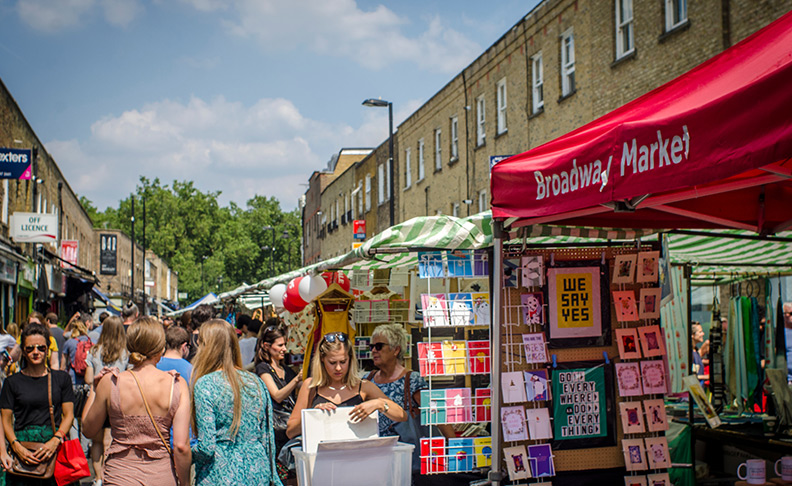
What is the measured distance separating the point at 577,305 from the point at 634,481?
4.77 feet

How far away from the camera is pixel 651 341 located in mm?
6387

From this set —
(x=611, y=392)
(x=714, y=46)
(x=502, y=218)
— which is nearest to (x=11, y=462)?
(x=502, y=218)

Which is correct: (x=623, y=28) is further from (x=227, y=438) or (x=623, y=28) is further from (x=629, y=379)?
(x=227, y=438)

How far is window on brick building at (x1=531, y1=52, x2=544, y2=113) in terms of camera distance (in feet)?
72.1

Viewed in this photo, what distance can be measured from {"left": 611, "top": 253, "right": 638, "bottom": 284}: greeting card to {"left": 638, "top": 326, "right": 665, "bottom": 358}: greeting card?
41 centimetres

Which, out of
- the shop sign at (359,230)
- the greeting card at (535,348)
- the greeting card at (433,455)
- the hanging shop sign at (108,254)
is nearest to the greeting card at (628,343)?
the greeting card at (535,348)

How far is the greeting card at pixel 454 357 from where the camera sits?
630cm

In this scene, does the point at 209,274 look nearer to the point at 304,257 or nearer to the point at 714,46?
the point at 304,257

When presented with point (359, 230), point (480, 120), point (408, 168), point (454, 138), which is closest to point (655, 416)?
point (480, 120)

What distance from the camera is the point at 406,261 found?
9336 millimetres

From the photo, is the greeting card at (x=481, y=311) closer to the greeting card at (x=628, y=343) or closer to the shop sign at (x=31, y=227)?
the greeting card at (x=628, y=343)

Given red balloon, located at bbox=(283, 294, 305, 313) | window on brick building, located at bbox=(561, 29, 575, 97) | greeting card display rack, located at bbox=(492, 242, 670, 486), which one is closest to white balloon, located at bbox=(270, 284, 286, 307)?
red balloon, located at bbox=(283, 294, 305, 313)

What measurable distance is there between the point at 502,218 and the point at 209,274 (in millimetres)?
94440

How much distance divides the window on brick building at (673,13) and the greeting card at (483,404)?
12.3 metres
